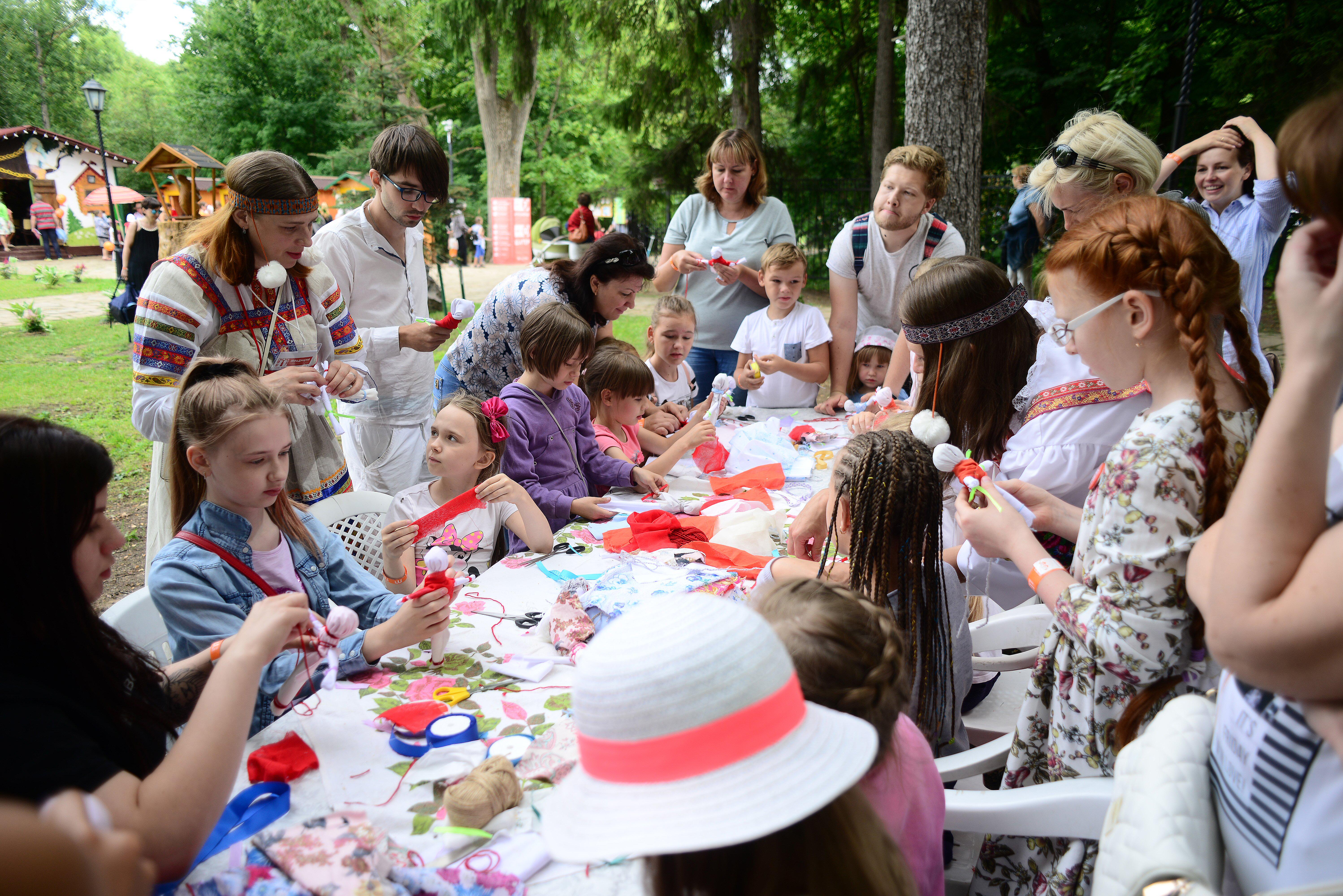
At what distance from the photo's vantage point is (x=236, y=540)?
5.87 ft

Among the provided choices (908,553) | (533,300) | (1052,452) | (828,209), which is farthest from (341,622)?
(828,209)

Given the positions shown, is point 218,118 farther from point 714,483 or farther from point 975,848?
point 975,848

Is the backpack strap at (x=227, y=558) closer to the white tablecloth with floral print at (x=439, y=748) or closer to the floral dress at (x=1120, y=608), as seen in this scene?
the white tablecloth with floral print at (x=439, y=748)

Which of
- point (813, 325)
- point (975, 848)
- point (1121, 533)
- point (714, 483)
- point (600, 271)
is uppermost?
point (600, 271)

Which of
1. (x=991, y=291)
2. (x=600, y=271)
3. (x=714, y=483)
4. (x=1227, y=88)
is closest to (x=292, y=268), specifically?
(x=600, y=271)

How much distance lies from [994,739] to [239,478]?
1843mm

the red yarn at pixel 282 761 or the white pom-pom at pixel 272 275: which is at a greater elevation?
the white pom-pom at pixel 272 275

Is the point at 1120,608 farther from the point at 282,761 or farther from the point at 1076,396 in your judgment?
the point at 282,761

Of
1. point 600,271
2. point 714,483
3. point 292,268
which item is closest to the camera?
point 292,268

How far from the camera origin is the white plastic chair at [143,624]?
1.82 metres

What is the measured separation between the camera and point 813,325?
4.22 meters

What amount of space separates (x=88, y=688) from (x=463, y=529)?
148cm

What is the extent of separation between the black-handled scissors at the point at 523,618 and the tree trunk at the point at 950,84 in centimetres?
464

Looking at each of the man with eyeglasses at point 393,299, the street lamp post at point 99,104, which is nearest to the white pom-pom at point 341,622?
the man with eyeglasses at point 393,299
